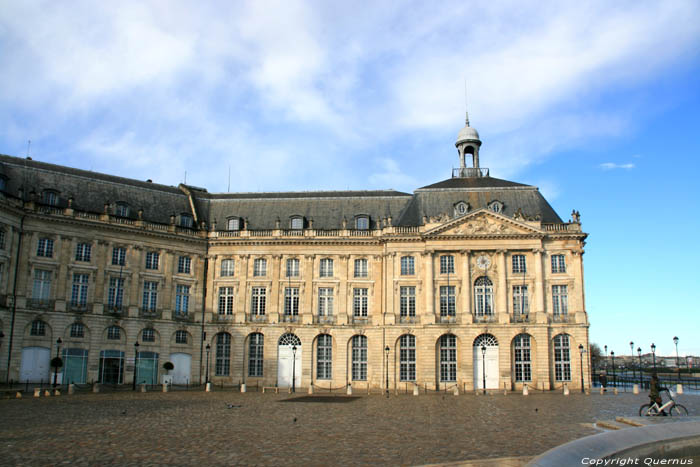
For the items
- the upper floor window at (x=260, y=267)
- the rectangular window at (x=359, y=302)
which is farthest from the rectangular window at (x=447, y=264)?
the upper floor window at (x=260, y=267)

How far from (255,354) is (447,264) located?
59.5 ft

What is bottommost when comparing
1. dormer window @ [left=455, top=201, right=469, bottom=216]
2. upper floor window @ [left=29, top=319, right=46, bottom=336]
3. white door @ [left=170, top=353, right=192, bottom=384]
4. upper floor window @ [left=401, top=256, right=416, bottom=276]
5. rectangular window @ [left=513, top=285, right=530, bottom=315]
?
white door @ [left=170, top=353, right=192, bottom=384]

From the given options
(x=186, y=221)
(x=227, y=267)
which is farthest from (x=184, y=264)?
(x=186, y=221)

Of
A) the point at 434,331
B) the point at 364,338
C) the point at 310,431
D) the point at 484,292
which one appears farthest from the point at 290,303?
the point at 310,431

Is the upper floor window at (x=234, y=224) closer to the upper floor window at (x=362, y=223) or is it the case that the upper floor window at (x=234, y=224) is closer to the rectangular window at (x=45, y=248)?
the upper floor window at (x=362, y=223)

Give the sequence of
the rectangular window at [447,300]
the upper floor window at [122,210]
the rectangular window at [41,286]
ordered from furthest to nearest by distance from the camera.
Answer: the upper floor window at [122,210]
the rectangular window at [447,300]
the rectangular window at [41,286]

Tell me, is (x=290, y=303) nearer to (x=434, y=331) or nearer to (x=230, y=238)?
(x=230, y=238)

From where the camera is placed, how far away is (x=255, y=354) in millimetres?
55062

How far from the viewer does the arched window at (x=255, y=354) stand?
54625 millimetres

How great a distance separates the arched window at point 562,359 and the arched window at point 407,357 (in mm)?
11296

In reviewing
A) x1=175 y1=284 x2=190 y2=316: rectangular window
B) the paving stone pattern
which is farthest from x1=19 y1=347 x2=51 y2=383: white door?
the paving stone pattern

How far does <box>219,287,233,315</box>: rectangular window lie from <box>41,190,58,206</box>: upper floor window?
15271mm

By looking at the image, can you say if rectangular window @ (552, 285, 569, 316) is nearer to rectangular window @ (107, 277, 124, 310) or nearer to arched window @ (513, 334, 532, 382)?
arched window @ (513, 334, 532, 382)

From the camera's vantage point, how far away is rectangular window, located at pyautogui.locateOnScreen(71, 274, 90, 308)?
50.1 m
